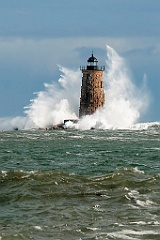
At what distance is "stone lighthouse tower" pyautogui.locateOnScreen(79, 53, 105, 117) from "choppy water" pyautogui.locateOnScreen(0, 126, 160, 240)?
59.4m

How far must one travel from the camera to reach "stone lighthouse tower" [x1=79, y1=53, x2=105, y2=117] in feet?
322

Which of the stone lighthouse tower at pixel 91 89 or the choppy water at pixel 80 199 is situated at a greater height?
the stone lighthouse tower at pixel 91 89

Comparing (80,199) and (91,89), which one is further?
(91,89)

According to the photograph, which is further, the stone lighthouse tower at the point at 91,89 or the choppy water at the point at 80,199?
the stone lighthouse tower at the point at 91,89

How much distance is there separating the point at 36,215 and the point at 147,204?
392 centimetres

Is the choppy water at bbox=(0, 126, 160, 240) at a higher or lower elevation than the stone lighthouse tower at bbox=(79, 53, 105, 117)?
lower

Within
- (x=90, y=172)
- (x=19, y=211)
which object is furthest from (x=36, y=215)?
(x=90, y=172)

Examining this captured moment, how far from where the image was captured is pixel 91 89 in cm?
9900

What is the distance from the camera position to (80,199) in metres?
23.5

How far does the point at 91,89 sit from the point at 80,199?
75.9 m

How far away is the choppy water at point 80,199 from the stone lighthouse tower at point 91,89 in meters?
59.4

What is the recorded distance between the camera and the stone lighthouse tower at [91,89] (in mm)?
98000

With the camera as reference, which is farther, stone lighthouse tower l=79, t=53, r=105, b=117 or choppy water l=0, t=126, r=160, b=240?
stone lighthouse tower l=79, t=53, r=105, b=117

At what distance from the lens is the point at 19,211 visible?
21594 mm
